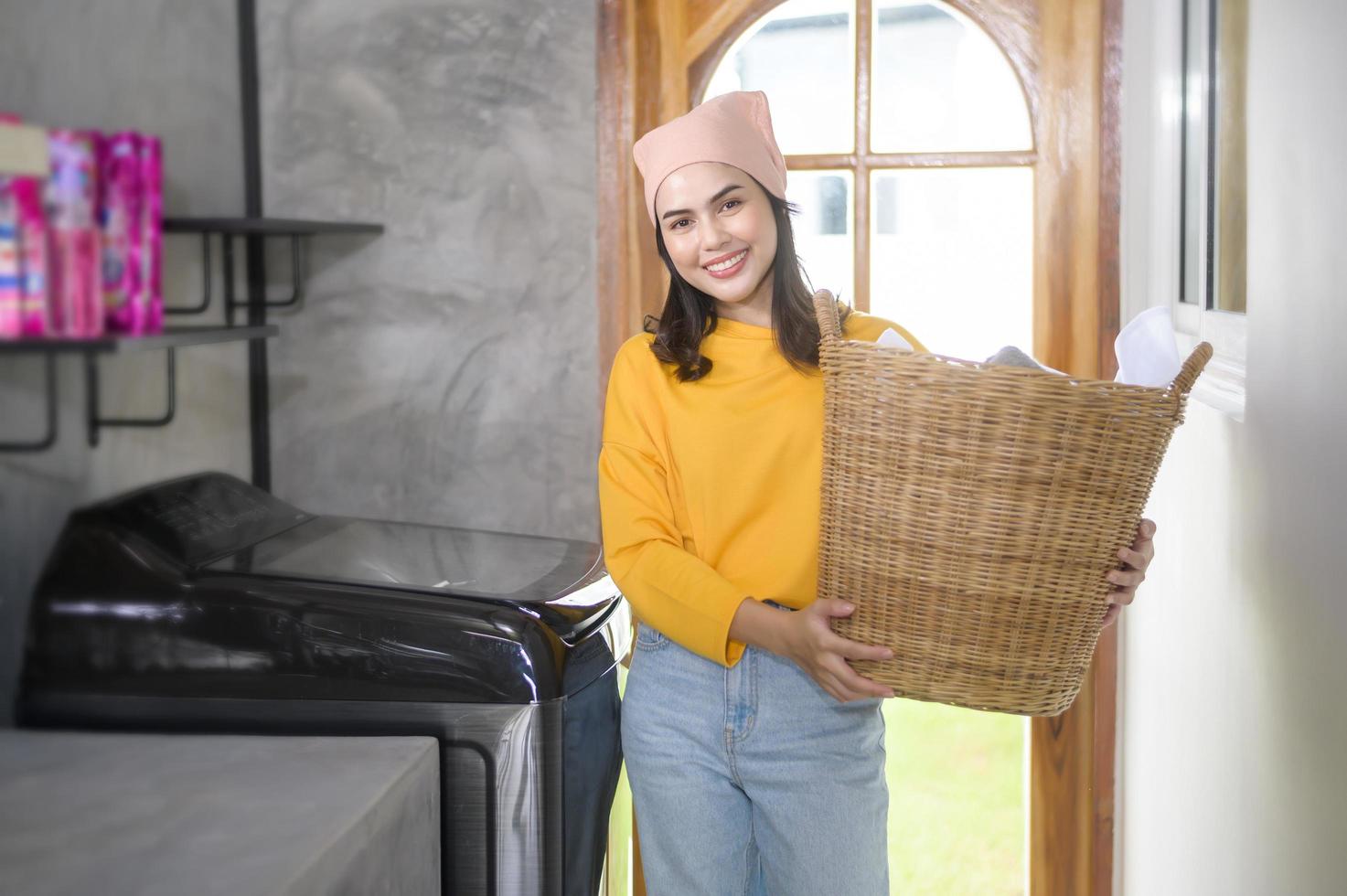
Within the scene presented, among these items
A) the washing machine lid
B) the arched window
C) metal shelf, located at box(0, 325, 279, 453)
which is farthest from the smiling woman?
the arched window

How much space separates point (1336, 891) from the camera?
87cm

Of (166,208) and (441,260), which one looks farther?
(441,260)

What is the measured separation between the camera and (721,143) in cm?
126

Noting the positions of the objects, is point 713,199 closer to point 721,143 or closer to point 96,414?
point 721,143

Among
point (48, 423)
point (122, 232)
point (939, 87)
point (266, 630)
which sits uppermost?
point (939, 87)

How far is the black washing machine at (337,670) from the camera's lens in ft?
4.55

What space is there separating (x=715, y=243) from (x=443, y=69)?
1.02 m

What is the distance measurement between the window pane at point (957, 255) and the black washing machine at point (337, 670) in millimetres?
973

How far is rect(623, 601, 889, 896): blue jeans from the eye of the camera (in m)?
1.25

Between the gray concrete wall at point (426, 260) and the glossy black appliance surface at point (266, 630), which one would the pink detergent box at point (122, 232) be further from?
the gray concrete wall at point (426, 260)

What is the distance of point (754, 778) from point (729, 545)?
0.25 meters

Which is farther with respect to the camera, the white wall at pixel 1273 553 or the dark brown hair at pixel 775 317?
the dark brown hair at pixel 775 317

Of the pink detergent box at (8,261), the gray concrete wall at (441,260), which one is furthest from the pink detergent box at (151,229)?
the gray concrete wall at (441,260)

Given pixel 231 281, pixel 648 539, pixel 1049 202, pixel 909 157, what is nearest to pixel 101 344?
pixel 648 539
